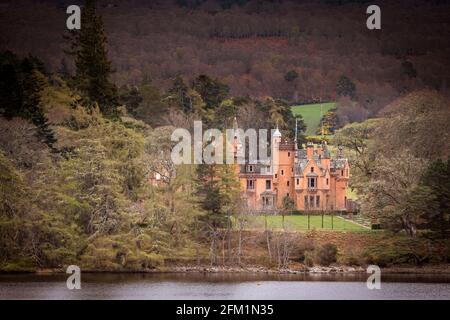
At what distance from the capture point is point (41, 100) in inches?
4245

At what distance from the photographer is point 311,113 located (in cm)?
17275

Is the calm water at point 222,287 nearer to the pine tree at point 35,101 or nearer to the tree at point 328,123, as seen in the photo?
the pine tree at point 35,101

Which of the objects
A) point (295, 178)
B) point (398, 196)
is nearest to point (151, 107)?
point (295, 178)

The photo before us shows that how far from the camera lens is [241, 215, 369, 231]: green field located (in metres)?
92.9

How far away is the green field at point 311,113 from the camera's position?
16038 cm

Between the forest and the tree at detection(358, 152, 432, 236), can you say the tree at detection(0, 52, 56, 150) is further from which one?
the tree at detection(358, 152, 432, 236)

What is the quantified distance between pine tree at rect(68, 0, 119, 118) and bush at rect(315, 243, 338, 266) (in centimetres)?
2178

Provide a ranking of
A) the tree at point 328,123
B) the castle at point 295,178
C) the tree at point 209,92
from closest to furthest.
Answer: the castle at point 295,178
the tree at point 209,92
the tree at point 328,123

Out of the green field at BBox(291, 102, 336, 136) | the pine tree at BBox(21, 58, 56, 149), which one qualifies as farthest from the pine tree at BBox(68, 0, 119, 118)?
the green field at BBox(291, 102, 336, 136)

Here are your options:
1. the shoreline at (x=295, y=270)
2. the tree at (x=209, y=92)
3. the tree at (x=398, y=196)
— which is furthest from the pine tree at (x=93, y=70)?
the tree at (x=209, y=92)

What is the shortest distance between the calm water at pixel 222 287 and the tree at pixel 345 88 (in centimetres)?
11171

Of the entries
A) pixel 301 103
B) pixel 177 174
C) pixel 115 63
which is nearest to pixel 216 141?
pixel 177 174

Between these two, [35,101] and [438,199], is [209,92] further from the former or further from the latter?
[438,199]

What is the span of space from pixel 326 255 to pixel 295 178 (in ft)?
77.3
